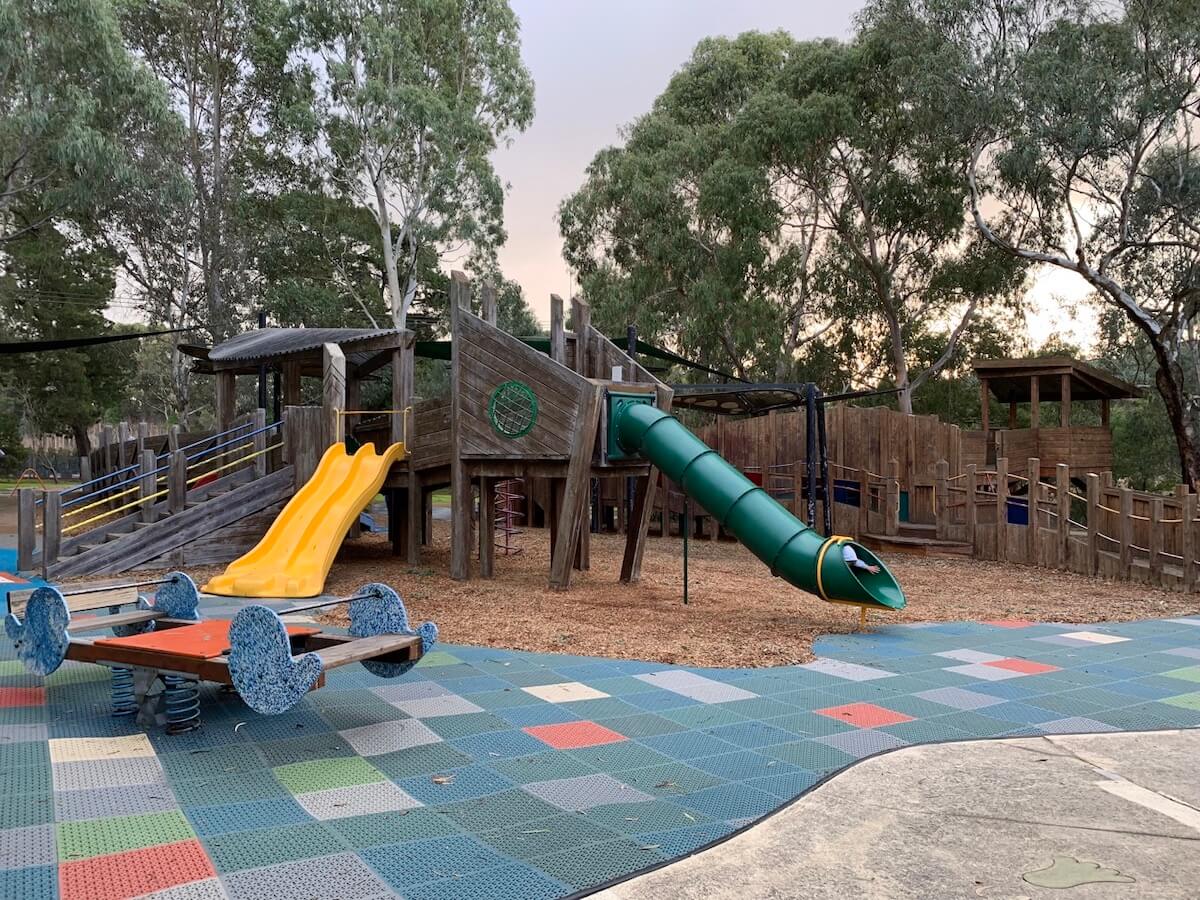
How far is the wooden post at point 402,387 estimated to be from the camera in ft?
42.8

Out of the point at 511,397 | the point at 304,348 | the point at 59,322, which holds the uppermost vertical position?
the point at 59,322

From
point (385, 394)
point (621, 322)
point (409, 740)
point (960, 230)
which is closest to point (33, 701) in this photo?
point (409, 740)

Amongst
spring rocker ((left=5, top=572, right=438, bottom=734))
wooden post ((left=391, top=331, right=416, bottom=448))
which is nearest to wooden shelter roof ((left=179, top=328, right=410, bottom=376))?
wooden post ((left=391, top=331, right=416, bottom=448))

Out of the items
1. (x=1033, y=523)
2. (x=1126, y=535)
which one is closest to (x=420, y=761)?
(x=1126, y=535)

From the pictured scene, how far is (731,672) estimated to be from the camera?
7.07 metres

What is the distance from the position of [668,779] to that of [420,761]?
1.29 metres

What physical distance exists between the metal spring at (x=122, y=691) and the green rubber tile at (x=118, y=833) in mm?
1808

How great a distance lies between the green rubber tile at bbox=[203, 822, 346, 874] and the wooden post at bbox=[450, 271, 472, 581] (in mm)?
8173

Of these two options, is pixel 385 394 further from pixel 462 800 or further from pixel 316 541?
pixel 462 800

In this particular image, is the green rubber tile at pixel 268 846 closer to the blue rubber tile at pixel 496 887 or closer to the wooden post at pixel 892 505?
the blue rubber tile at pixel 496 887

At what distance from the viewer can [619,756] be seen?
16.2ft

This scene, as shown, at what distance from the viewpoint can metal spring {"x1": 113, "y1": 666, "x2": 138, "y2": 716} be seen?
219 inches

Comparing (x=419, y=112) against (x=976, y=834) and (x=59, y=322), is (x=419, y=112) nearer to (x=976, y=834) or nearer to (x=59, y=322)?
(x=59, y=322)

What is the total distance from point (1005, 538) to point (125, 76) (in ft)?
81.1
